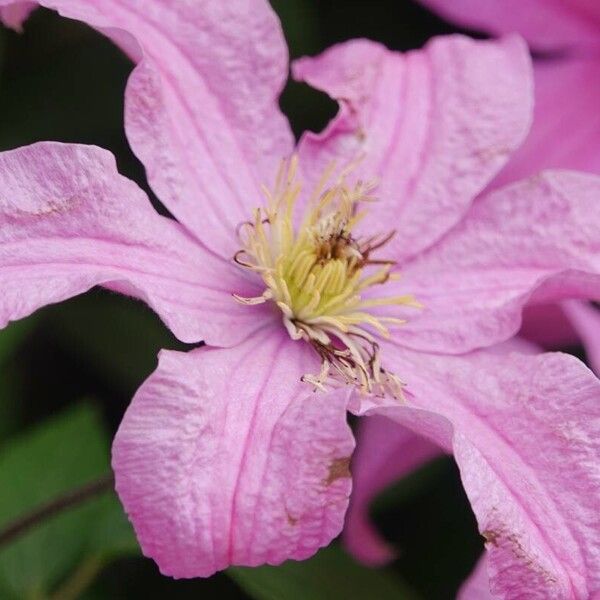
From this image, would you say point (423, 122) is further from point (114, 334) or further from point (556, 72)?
point (114, 334)

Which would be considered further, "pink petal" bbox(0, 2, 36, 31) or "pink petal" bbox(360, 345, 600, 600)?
"pink petal" bbox(0, 2, 36, 31)

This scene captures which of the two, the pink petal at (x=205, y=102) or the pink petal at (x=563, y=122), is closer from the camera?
the pink petal at (x=205, y=102)

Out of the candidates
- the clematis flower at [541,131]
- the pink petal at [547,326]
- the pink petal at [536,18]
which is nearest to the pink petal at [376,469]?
the clematis flower at [541,131]

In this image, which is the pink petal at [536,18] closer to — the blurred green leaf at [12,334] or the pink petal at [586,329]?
the pink petal at [586,329]

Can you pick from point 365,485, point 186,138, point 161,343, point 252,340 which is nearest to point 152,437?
point 252,340

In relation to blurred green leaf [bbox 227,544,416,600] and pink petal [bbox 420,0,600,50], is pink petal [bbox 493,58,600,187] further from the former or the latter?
blurred green leaf [bbox 227,544,416,600]

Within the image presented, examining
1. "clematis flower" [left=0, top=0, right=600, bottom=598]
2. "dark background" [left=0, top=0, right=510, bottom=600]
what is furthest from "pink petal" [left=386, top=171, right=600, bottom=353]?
"dark background" [left=0, top=0, right=510, bottom=600]

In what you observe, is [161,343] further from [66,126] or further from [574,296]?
[574,296]

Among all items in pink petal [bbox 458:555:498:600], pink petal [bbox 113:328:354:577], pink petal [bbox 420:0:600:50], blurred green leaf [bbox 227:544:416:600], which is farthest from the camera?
pink petal [bbox 420:0:600:50]
